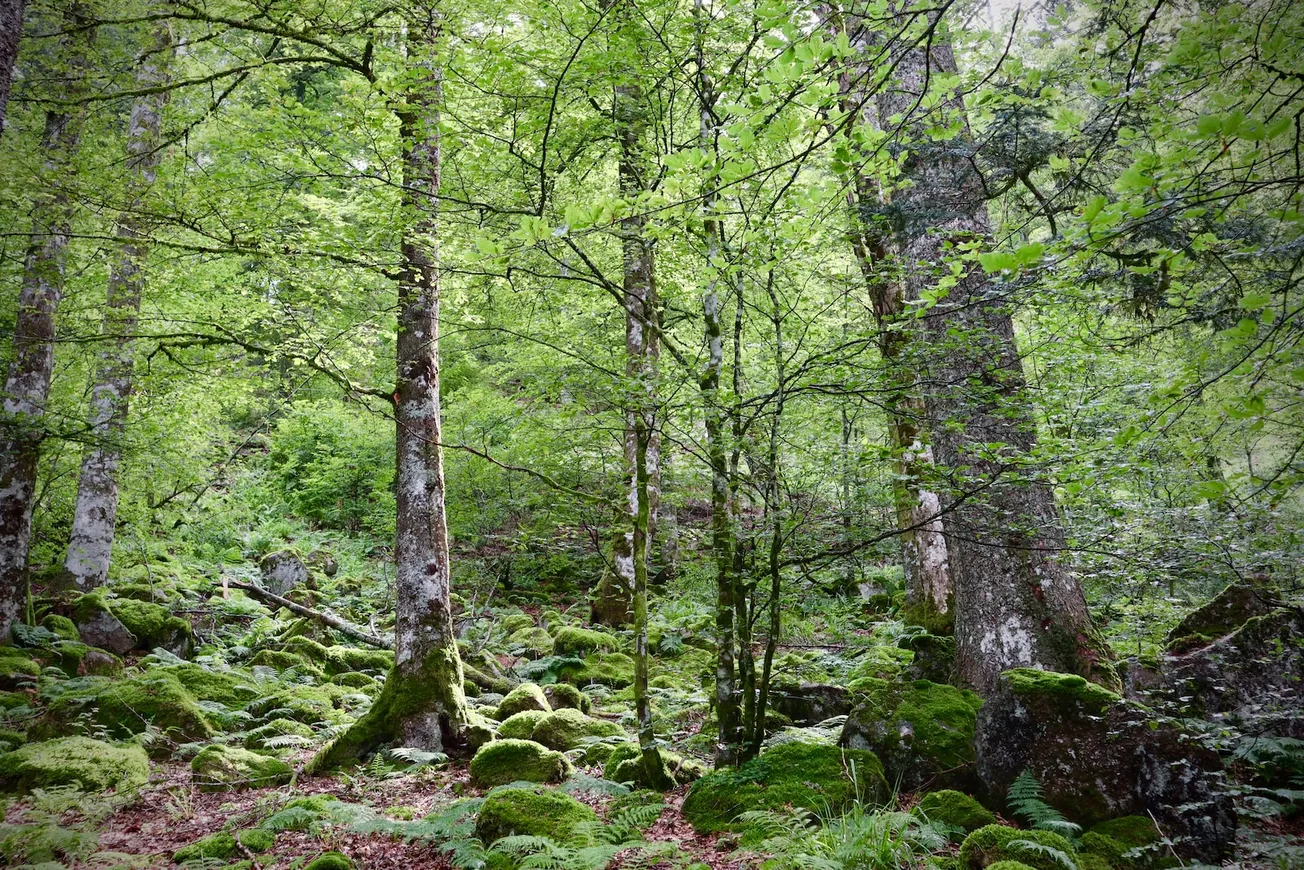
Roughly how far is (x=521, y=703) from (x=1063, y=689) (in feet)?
17.6

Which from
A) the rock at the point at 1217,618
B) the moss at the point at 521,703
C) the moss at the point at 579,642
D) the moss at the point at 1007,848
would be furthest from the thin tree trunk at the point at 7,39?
the rock at the point at 1217,618

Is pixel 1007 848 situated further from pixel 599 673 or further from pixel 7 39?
pixel 7 39

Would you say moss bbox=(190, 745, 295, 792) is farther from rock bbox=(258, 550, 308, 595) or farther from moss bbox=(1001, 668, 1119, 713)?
rock bbox=(258, 550, 308, 595)

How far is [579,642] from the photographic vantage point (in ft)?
35.4

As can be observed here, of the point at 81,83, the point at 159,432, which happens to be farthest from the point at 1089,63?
the point at 159,432

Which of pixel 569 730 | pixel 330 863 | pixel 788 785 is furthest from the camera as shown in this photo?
pixel 569 730

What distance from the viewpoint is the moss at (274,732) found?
6696 mm

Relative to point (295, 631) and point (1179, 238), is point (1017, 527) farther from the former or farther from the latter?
point (295, 631)

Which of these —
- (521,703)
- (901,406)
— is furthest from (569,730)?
(901,406)

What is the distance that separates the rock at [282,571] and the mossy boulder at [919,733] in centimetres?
1113

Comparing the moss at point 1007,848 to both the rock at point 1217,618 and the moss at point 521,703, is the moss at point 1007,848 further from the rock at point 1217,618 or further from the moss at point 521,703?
the moss at point 521,703

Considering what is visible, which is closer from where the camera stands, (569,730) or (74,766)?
(74,766)

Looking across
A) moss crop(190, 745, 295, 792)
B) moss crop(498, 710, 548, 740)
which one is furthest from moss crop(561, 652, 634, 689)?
moss crop(190, 745, 295, 792)

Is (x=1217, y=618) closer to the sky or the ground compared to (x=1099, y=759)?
closer to the sky
